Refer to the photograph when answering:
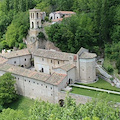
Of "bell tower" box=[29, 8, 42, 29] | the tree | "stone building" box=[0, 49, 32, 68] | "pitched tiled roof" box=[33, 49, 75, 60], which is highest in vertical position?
"bell tower" box=[29, 8, 42, 29]

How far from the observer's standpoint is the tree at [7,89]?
41172 mm

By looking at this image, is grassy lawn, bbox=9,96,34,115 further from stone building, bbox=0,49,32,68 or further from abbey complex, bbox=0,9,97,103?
stone building, bbox=0,49,32,68

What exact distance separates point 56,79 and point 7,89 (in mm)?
8609

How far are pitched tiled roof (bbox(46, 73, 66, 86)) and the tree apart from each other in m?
6.88

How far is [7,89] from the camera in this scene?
41469mm

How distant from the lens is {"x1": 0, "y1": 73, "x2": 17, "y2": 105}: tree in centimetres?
4117

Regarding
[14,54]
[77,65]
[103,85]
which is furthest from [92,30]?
[14,54]

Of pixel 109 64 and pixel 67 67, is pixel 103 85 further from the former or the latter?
pixel 109 64

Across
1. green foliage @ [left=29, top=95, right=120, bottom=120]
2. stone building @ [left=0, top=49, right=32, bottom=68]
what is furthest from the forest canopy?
green foliage @ [left=29, top=95, right=120, bottom=120]

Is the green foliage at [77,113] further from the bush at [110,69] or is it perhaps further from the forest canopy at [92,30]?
the forest canopy at [92,30]

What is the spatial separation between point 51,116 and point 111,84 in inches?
836

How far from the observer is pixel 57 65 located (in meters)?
46.3

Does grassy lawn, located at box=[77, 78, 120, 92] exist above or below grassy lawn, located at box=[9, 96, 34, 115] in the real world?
above

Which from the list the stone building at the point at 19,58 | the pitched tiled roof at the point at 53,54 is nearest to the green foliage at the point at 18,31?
the stone building at the point at 19,58
